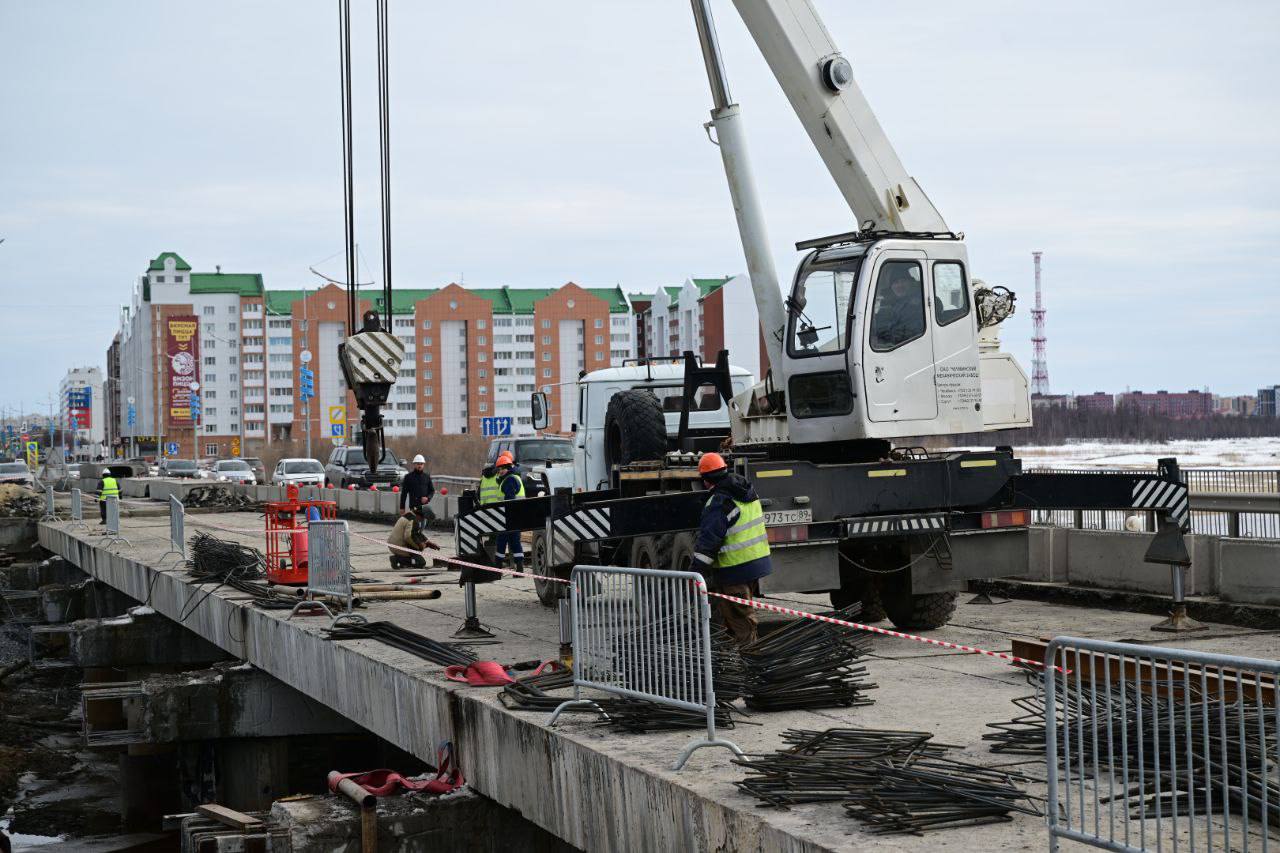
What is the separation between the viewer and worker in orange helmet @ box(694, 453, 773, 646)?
396 inches

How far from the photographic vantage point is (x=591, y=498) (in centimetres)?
1488

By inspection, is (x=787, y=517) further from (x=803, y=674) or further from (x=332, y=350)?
(x=332, y=350)

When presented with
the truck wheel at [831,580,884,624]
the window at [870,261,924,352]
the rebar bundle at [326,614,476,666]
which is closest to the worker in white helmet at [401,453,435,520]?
the rebar bundle at [326,614,476,666]

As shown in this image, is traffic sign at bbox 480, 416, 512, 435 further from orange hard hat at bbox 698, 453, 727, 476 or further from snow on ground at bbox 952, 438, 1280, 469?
orange hard hat at bbox 698, 453, 727, 476

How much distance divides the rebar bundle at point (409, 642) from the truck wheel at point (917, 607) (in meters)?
4.04

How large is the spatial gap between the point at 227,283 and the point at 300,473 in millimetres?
117016

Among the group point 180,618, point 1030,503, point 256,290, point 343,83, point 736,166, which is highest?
point 256,290

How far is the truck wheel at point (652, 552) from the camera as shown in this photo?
43.7 ft

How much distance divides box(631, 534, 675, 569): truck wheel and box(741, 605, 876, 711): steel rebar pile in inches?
155

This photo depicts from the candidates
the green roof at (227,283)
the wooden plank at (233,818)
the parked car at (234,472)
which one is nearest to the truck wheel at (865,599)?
the wooden plank at (233,818)

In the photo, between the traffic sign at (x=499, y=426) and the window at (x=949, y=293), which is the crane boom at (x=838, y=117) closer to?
the window at (x=949, y=293)

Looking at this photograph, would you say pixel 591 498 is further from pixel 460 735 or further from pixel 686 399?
pixel 460 735

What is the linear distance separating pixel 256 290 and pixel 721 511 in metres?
157

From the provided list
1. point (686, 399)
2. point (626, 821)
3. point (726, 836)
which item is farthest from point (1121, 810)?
point (686, 399)
